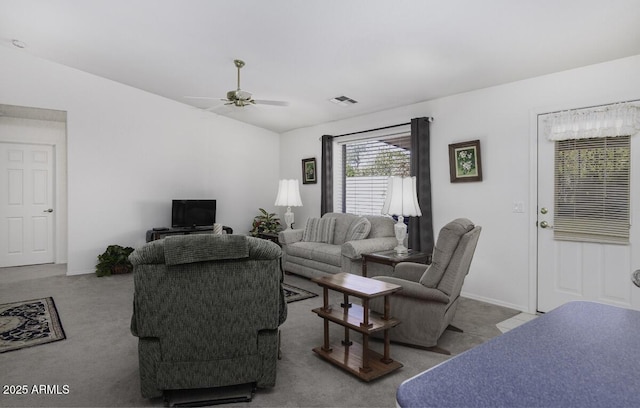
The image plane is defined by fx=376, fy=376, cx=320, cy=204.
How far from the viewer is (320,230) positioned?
18.4 feet

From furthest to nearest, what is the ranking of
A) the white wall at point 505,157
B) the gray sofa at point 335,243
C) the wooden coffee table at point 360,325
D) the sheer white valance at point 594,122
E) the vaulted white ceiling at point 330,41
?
the gray sofa at point 335,243 → the white wall at point 505,157 → the sheer white valance at point 594,122 → the vaulted white ceiling at point 330,41 → the wooden coffee table at point 360,325

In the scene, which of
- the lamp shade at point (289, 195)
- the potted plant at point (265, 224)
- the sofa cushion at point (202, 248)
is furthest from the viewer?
the potted plant at point (265, 224)

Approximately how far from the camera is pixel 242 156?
7000 millimetres

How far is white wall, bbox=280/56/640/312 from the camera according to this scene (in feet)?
11.3

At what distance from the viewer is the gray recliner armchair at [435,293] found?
9.05ft

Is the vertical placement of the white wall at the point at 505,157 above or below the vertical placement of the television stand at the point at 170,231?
above

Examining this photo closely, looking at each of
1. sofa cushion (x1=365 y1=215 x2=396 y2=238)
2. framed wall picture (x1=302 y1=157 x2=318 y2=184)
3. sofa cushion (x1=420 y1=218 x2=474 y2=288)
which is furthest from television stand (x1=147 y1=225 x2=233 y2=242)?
sofa cushion (x1=420 y1=218 x2=474 y2=288)

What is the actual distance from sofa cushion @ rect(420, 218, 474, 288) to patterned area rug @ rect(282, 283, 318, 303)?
1.84 metres

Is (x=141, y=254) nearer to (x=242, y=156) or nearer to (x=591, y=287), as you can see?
(x=591, y=287)

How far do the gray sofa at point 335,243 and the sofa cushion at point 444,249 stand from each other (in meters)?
1.62

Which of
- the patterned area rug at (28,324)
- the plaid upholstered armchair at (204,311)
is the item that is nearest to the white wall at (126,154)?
the patterned area rug at (28,324)

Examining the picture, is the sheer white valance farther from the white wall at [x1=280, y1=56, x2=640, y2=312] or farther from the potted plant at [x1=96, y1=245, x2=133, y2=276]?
the potted plant at [x1=96, y1=245, x2=133, y2=276]

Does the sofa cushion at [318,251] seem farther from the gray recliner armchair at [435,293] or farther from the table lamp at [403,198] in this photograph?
the gray recliner armchair at [435,293]

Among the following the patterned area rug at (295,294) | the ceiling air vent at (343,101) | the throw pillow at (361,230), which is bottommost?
the patterned area rug at (295,294)
